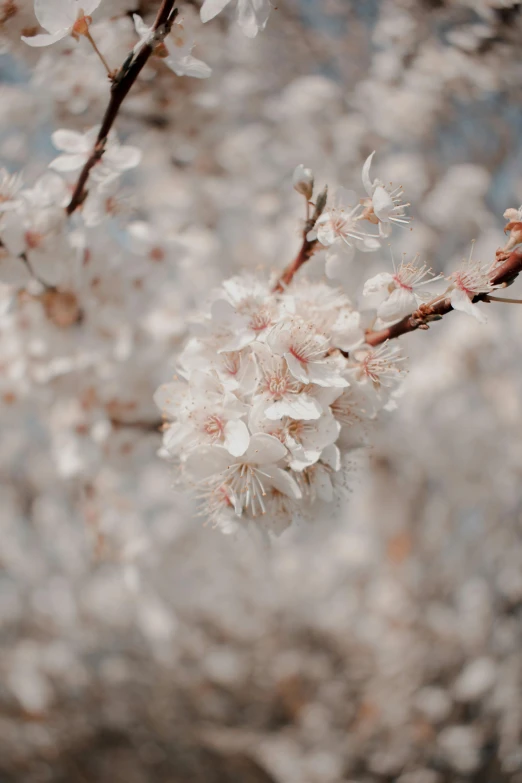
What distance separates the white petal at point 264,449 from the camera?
54 centimetres

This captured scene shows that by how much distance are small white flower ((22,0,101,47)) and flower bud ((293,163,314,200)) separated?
289 millimetres

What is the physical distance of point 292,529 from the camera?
74.3 inches

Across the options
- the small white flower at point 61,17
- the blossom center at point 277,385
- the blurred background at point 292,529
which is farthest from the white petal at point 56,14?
the blossom center at point 277,385

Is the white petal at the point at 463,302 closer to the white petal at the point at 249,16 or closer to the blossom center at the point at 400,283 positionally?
the blossom center at the point at 400,283

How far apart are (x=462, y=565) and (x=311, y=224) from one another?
5.35ft

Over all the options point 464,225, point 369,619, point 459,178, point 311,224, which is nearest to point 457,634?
point 369,619

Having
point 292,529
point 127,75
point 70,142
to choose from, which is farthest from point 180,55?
point 292,529

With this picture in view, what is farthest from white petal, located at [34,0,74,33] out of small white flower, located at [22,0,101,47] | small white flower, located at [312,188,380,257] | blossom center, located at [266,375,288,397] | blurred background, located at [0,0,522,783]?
blossom center, located at [266,375,288,397]

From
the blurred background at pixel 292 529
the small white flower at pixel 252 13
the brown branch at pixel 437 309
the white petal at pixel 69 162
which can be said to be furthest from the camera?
the blurred background at pixel 292 529

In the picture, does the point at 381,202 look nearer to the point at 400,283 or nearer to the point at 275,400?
the point at 400,283

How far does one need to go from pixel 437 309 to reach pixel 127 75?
448 mm

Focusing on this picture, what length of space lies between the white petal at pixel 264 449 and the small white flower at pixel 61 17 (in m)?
0.50

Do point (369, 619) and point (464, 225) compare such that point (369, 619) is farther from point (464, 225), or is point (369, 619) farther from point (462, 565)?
point (464, 225)

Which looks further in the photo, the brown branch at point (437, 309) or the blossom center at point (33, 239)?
the blossom center at point (33, 239)
